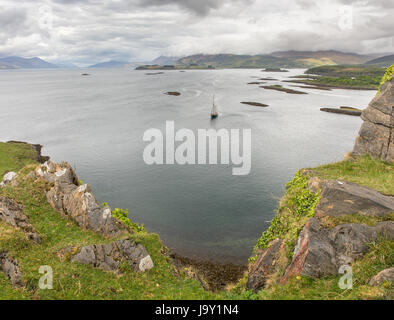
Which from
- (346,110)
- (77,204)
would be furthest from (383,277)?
(346,110)

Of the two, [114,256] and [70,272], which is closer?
[70,272]

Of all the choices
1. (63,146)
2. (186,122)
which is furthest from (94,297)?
(186,122)

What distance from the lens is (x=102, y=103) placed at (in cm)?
11662

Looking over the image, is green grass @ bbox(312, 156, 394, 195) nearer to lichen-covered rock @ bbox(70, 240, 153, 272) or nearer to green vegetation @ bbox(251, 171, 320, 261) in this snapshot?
green vegetation @ bbox(251, 171, 320, 261)

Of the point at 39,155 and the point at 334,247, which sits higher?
the point at 334,247

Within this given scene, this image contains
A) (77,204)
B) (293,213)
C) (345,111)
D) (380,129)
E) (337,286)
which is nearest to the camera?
(337,286)

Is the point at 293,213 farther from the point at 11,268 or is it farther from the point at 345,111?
the point at 345,111

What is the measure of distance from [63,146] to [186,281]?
56999 millimetres

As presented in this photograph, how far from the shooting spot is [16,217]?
52.6ft

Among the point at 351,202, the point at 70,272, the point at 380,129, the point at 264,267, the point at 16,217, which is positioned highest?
the point at 380,129

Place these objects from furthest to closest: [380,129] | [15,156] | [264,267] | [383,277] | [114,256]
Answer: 1. [15,156]
2. [380,129]
3. [264,267]
4. [114,256]
5. [383,277]

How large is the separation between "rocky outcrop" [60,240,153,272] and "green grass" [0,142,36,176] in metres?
36.0

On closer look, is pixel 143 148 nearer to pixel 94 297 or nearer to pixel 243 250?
pixel 243 250

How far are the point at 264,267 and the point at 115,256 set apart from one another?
8560mm
